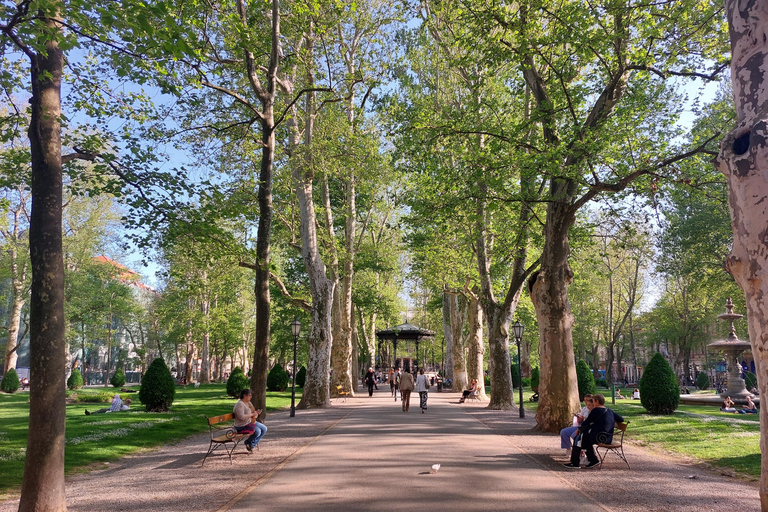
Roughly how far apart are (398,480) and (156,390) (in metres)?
13.8

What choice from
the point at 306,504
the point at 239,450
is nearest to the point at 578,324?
the point at 239,450

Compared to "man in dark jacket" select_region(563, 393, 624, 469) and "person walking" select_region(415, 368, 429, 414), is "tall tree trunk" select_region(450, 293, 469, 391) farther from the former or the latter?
"man in dark jacket" select_region(563, 393, 624, 469)

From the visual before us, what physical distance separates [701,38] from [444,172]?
6599 mm

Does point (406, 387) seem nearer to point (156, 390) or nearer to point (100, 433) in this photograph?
point (156, 390)

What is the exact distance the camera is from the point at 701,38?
12.5 meters

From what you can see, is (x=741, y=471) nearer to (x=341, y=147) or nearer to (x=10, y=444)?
(x=10, y=444)

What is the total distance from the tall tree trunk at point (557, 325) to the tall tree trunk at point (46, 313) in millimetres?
10198

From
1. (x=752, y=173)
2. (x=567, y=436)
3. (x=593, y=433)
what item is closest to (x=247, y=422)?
(x=567, y=436)

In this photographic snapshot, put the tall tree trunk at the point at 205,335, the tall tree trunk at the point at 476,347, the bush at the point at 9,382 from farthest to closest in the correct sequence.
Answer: the tall tree trunk at the point at 205,335 < the bush at the point at 9,382 < the tall tree trunk at the point at 476,347

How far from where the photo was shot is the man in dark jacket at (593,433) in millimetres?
8969

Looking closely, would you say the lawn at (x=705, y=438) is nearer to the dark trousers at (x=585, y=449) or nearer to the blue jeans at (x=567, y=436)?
the dark trousers at (x=585, y=449)

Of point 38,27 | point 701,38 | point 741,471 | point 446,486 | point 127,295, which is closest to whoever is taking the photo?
point 38,27

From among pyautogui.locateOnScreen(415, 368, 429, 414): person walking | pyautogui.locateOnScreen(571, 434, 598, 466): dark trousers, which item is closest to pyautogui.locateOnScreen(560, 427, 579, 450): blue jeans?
pyautogui.locateOnScreen(571, 434, 598, 466): dark trousers

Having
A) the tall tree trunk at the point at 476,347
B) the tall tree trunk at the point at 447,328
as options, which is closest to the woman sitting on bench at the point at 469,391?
the tall tree trunk at the point at 476,347
